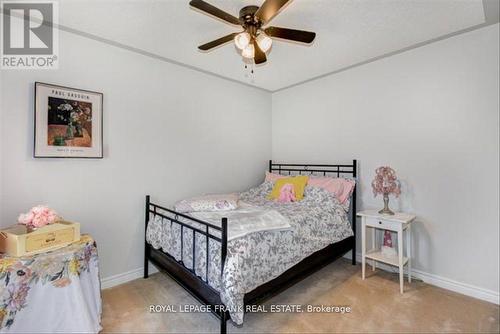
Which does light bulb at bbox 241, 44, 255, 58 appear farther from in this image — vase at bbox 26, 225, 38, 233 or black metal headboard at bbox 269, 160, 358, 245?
vase at bbox 26, 225, 38, 233

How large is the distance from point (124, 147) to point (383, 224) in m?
2.88

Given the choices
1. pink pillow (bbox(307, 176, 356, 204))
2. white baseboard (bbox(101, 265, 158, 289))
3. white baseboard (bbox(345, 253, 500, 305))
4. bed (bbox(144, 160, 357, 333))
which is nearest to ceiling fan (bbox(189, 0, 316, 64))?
bed (bbox(144, 160, 357, 333))

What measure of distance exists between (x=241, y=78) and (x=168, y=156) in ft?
5.26

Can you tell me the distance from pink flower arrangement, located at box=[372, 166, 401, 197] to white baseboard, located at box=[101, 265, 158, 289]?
273 cm

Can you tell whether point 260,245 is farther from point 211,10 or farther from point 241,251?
point 211,10

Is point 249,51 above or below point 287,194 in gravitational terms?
above

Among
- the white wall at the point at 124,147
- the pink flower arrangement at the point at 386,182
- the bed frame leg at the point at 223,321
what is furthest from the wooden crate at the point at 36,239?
the pink flower arrangement at the point at 386,182

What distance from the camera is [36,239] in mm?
1684

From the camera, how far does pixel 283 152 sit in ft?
13.5

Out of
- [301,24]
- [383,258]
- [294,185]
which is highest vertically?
[301,24]

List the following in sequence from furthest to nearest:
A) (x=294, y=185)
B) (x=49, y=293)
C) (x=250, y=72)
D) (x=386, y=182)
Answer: (x=250, y=72)
(x=294, y=185)
(x=386, y=182)
(x=49, y=293)

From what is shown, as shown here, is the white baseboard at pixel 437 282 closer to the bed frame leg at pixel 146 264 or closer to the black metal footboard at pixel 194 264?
the bed frame leg at pixel 146 264

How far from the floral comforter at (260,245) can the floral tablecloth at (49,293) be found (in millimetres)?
719

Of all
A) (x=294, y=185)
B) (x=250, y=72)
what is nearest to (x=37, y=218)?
(x=294, y=185)
